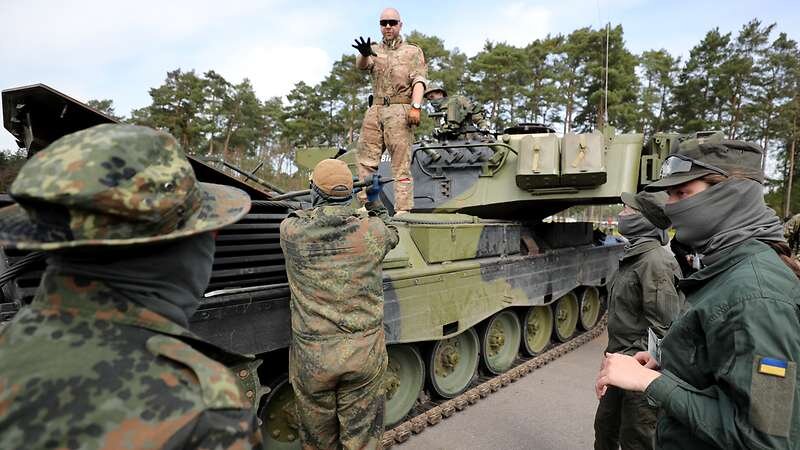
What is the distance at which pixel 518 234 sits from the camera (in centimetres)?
553

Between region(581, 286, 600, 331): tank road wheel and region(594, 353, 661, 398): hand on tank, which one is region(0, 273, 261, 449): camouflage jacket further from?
region(581, 286, 600, 331): tank road wheel

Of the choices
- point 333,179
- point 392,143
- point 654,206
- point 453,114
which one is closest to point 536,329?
point 453,114

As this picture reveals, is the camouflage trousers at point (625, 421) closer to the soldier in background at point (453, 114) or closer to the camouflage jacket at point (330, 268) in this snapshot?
the camouflage jacket at point (330, 268)

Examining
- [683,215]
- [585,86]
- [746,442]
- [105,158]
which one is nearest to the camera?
[105,158]

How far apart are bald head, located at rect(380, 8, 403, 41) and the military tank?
1.49m

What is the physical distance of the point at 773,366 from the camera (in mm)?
1328

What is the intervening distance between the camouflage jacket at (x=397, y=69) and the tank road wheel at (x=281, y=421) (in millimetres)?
2720

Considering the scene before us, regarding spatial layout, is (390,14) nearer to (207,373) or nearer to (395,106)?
(395,106)

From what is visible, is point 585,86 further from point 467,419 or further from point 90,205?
point 90,205

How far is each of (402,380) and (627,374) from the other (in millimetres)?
2757

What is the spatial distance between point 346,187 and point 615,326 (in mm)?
2085

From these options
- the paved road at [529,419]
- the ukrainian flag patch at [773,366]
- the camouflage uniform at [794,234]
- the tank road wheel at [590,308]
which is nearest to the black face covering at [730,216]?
the ukrainian flag patch at [773,366]

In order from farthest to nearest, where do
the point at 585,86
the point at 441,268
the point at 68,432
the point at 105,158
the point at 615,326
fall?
the point at 585,86 → the point at 441,268 → the point at 615,326 → the point at 105,158 → the point at 68,432

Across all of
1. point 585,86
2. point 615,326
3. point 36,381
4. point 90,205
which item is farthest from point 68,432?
point 585,86
